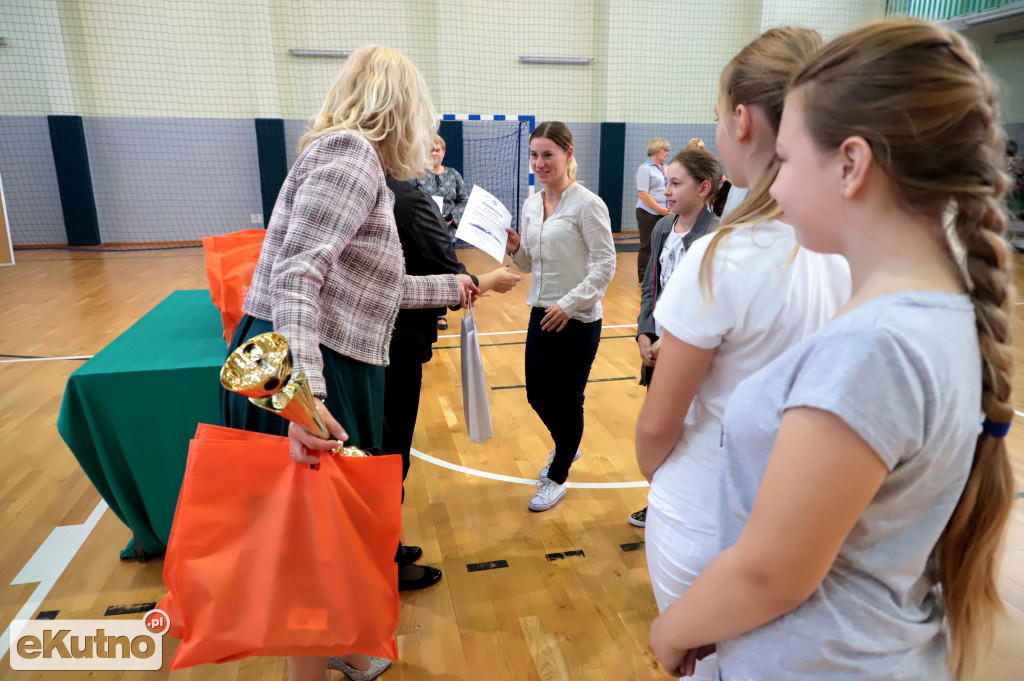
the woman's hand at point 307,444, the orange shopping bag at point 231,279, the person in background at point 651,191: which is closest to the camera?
the woman's hand at point 307,444

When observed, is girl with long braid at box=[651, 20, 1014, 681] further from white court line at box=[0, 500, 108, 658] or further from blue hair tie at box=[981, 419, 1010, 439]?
white court line at box=[0, 500, 108, 658]

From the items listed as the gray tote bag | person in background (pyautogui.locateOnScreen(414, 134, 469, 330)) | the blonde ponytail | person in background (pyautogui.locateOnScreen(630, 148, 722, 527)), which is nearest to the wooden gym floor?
person in background (pyautogui.locateOnScreen(630, 148, 722, 527))

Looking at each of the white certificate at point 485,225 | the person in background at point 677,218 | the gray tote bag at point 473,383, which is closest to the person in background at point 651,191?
the person in background at point 677,218

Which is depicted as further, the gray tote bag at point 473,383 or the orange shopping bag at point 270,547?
the gray tote bag at point 473,383

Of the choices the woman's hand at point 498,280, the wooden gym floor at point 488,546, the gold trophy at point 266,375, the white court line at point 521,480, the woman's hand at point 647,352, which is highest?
the gold trophy at point 266,375

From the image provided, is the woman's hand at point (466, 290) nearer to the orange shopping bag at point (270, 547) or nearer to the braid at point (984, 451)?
the orange shopping bag at point (270, 547)

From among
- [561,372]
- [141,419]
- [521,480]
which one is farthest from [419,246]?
[521,480]

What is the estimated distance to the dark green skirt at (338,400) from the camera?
147cm

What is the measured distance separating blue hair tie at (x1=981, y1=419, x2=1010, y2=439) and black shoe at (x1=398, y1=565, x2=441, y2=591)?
192 cm

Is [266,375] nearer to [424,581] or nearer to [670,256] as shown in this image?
[424,581]

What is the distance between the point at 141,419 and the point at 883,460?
2.20 m

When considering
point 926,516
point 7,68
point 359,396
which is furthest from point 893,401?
point 7,68

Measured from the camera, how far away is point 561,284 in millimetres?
2654

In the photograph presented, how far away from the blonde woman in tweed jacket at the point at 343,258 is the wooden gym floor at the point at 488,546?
62 cm
